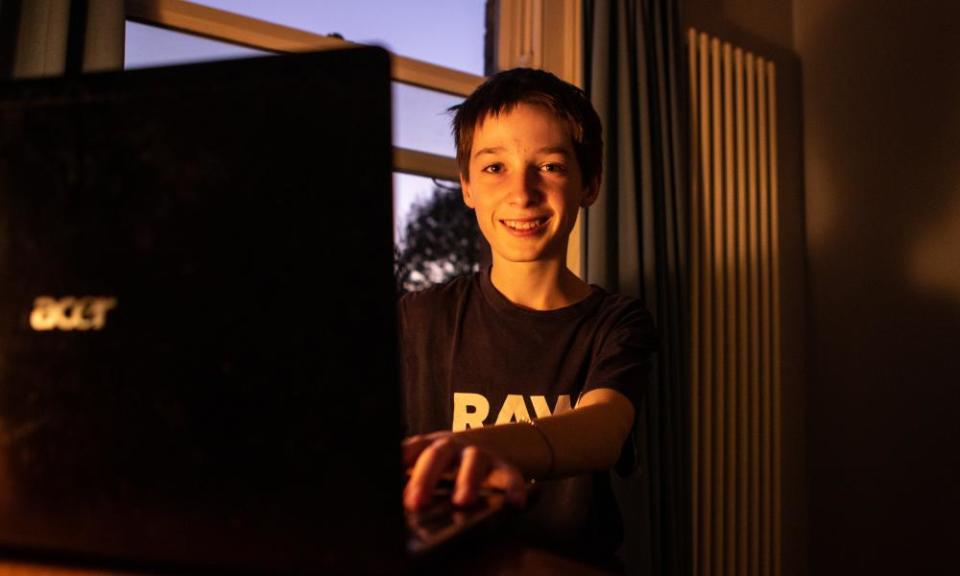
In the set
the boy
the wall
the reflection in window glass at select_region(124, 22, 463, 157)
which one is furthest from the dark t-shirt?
the wall

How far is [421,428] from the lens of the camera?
132cm

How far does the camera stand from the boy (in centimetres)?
120

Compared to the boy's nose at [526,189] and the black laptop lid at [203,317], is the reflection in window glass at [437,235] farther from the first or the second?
the black laptop lid at [203,317]

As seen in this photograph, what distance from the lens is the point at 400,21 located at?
2100 millimetres

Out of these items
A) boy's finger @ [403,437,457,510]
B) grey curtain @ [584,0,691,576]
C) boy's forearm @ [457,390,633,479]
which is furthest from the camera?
grey curtain @ [584,0,691,576]

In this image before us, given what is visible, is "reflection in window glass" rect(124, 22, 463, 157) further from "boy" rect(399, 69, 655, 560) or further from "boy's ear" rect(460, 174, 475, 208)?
"boy" rect(399, 69, 655, 560)

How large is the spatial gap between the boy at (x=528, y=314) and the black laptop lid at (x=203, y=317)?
73 centimetres

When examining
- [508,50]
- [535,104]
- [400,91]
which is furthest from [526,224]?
[508,50]

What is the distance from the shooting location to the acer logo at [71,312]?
17.0 inches

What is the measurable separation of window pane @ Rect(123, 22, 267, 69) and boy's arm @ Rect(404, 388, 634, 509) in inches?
46.6

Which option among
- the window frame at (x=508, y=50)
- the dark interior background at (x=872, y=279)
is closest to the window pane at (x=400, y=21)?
the window frame at (x=508, y=50)

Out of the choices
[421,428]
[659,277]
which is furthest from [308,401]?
[659,277]

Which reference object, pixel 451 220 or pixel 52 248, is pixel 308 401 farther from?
pixel 451 220

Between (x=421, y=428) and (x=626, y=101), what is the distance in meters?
1.16
